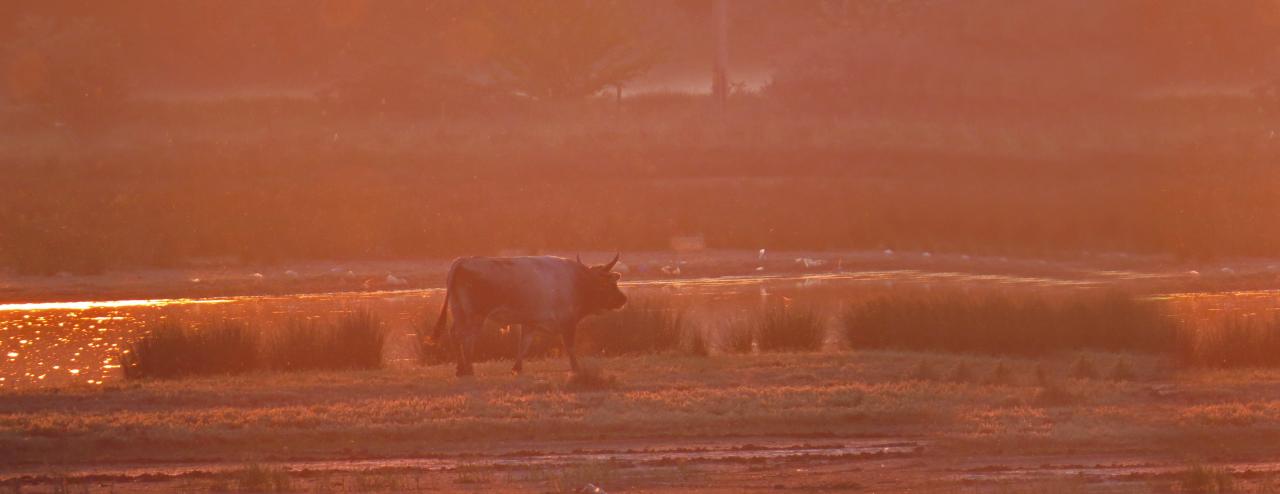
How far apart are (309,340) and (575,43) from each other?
28.9 metres

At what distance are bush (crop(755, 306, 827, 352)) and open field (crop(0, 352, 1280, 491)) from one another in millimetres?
2173

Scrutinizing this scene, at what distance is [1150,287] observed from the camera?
2458cm

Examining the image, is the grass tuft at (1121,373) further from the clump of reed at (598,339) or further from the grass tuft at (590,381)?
the grass tuft at (590,381)

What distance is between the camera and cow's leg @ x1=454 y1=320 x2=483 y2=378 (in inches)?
679

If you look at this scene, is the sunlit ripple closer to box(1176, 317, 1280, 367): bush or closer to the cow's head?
the cow's head

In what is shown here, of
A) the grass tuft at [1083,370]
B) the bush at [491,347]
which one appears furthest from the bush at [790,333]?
the grass tuft at [1083,370]

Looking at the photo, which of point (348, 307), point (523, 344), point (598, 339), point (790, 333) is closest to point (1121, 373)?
point (790, 333)

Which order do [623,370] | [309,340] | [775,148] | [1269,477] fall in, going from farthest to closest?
[775,148] < [309,340] < [623,370] < [1269,477]

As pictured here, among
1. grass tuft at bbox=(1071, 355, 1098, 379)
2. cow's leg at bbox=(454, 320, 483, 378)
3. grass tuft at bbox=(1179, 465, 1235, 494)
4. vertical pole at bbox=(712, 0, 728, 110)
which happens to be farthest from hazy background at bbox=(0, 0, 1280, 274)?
grass tuft at bbox=(1179, 465, 1235, 494)

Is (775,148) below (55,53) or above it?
below

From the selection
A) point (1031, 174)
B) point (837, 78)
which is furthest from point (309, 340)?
point (837, 78)

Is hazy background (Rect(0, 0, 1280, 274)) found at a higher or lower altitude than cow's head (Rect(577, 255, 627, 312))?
higher

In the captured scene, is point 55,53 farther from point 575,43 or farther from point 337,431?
point 337,431

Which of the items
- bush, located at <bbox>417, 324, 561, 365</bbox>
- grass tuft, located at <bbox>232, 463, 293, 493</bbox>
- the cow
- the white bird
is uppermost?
the white bird
